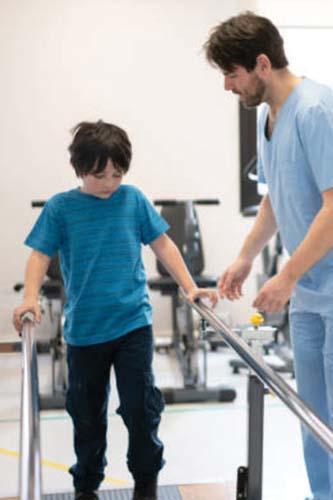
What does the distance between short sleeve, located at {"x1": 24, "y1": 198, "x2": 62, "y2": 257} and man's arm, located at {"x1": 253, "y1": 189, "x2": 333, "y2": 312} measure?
69 centimetres

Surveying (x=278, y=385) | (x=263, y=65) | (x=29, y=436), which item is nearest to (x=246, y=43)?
(x=263, y=65)

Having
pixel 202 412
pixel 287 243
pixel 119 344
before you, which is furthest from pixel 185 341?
pixel 287 243

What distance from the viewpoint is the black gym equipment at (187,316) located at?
11.9 feet

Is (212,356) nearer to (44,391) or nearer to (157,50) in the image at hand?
(44,391)

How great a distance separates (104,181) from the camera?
194 centimetres

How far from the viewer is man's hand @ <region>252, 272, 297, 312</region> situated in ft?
5.05

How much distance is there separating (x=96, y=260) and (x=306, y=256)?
676 mm

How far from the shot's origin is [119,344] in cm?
201

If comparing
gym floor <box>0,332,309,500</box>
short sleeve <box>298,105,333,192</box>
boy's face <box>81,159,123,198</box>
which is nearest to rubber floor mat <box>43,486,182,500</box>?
gym floor <box>0,332,309,500</box>

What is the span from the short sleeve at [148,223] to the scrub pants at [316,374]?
0.49 meters

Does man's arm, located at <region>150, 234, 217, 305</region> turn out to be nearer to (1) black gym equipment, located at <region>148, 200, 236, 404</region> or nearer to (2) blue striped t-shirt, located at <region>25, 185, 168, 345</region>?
(2) blue striped t-shirt, located at <region>25, 185, 168, 345</region>

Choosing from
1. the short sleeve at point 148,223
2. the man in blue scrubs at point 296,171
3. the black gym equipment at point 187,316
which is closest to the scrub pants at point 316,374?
the man in blue scrubs at point 296,171

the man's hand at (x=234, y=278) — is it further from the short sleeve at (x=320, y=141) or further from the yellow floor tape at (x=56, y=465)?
the yellow floor tape at (x=56, y=465)

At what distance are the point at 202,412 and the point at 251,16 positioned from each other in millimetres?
2237
